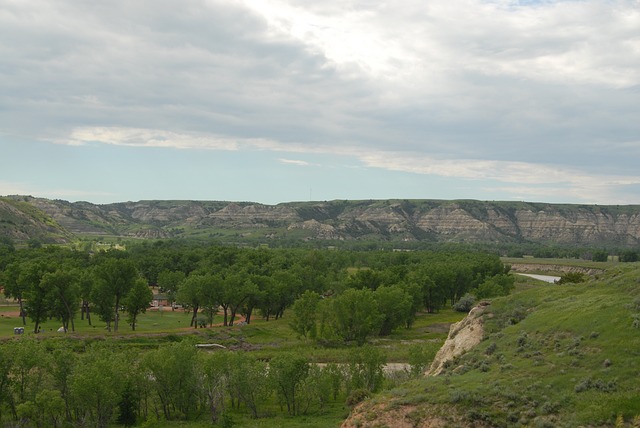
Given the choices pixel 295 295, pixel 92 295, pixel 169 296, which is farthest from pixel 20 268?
pixel 295 295

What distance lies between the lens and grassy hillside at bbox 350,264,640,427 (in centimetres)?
2831

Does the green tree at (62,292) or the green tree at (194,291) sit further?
the green tree at (194,291)

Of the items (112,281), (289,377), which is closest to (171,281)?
(112,281)

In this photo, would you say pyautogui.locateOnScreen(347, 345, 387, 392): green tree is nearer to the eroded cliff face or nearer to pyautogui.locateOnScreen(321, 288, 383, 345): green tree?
the eroded cliff face

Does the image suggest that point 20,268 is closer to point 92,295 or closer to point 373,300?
point 92,295

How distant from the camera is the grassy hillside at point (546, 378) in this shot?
28.3 m

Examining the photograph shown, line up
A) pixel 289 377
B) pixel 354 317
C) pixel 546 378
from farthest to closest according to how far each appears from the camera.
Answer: pixel 354 317
pixel 289 377
pixel 546 378

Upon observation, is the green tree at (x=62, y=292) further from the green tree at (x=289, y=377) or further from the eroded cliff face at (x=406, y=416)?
the eroded cliff face at (x=406, y=416)

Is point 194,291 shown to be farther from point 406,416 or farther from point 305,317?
point 406,416

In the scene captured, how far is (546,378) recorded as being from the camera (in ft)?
104

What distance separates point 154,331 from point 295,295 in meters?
33.9

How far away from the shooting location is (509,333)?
40844 mm

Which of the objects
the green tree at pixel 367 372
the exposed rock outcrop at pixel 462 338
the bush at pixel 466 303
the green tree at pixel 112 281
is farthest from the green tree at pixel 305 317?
the bush at pixel 466 303

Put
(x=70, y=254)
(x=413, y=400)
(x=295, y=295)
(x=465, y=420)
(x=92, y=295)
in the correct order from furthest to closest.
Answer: (x=70, y=254) < (x=295, y=295) < (x=92, y=295) < (x=413, y=400) < (x=465, y=420)
